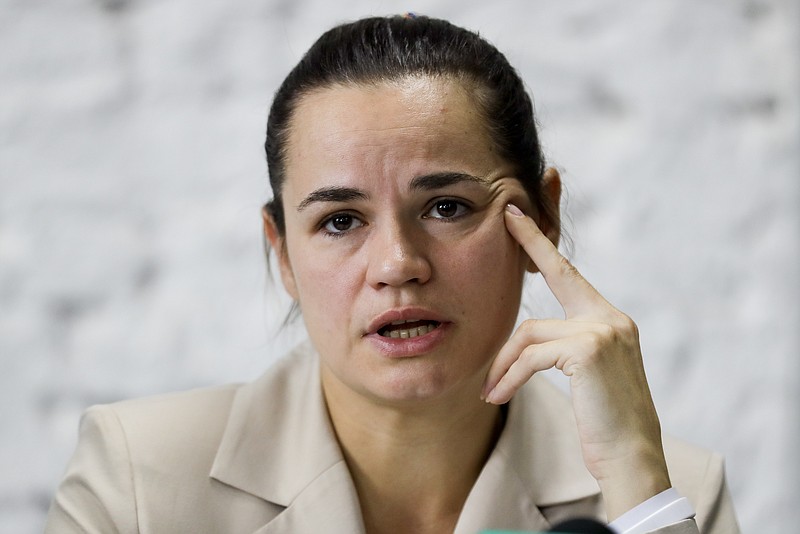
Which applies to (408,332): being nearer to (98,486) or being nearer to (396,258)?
(396,258)

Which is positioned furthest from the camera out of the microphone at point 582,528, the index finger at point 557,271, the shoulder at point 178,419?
the shoulder at point 178,419

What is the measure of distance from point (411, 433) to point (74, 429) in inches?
37.3

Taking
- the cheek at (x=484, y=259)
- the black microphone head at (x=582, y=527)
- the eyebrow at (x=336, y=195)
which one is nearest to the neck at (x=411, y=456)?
the cheek at (x=484, y=259)

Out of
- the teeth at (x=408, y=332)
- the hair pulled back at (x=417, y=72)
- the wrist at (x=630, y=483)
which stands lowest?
the wrist at (x=630, y=483)

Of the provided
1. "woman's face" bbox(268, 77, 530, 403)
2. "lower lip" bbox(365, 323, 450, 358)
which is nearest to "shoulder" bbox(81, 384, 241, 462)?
"woman's face" bbox(268, 77, 530, 403)

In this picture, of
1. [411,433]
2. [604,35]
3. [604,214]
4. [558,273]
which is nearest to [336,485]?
[411,433]

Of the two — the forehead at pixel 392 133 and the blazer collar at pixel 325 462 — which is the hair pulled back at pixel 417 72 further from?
the blazer collar at pixel 325 462

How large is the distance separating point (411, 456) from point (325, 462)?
13cm

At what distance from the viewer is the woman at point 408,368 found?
150 centimetres

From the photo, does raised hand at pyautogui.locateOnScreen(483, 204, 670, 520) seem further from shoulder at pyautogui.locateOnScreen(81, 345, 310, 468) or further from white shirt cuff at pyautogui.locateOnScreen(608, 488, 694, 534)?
shoulder at pyautogui.locateOnScreen(81, 345, 310, 468)

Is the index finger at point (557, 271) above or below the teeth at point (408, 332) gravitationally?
above

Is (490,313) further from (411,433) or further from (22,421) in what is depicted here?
(22,421)

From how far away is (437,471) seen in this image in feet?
5.63

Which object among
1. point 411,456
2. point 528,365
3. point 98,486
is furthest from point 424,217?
point 98,486
